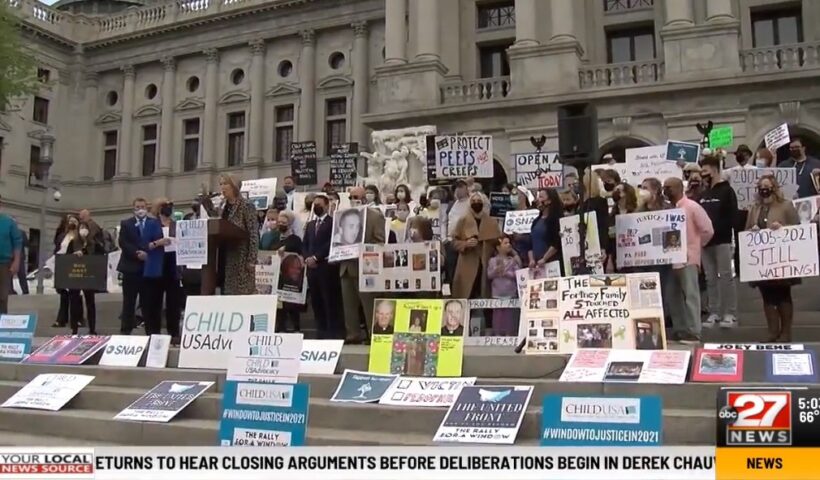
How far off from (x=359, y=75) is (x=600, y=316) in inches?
1282

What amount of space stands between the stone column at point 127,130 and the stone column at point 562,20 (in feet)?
88.8

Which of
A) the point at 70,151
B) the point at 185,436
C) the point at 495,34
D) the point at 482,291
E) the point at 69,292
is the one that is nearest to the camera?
the point at 185,436

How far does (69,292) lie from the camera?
12.4m

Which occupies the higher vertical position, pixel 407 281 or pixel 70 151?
pixel 70 151

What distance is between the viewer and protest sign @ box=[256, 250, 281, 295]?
34.8 ft

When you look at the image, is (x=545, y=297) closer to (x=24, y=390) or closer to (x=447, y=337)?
(x=447, y=337)

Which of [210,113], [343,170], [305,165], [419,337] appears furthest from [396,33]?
[419,337]

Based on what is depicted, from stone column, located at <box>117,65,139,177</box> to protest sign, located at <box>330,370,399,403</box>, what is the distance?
39.6m

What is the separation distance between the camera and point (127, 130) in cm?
4394

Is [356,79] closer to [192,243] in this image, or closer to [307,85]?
[307,85]

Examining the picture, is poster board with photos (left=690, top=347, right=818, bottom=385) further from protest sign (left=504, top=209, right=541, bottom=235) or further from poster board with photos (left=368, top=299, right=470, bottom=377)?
protest sign (left=504, top=209, right=541, bottom=235)

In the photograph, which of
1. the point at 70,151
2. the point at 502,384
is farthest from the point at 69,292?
the point at 70,151

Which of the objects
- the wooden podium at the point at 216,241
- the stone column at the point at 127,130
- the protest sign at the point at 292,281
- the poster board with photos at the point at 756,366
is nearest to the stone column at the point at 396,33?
the protest sign at the point at 292,281

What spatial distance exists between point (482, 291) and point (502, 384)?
3.32 meters
